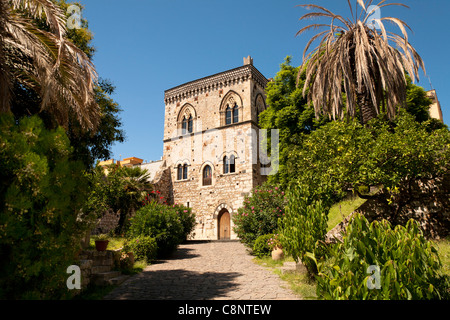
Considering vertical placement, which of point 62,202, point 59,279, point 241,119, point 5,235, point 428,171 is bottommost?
point 59,279

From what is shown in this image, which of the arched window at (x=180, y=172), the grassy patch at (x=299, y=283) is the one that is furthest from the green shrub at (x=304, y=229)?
the arched window at (x=180, y=172)

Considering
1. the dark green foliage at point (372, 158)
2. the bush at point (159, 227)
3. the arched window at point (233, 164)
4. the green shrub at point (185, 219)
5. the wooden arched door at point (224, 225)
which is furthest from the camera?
the arched window at point (233, 164)

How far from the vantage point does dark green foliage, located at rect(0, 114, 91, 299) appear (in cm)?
337

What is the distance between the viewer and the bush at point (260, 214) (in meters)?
11.9

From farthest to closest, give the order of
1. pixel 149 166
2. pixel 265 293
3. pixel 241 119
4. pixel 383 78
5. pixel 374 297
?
pixel 149 166
pixel 241 119
pixel 383 78
pixel 265 293
pixel 374 297

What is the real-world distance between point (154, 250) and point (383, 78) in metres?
10.2

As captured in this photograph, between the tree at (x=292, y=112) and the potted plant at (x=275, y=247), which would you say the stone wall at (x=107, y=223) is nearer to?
the tree at (x=292, y=112)

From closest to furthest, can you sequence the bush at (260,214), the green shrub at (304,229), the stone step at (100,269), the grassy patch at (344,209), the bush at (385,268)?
the bush at (385,268), the green shrub at (304,229), the stone step at (100,269), the grassy patch at (344,209), the bush at (260,214)

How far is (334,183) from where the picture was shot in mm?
7535

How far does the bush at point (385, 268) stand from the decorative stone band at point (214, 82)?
1985 centimetres

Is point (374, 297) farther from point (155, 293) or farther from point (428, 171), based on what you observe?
point (428, 171)

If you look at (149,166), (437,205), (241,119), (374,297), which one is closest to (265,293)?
(374,297)

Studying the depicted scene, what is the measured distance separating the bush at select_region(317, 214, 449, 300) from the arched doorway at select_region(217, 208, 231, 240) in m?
18.1

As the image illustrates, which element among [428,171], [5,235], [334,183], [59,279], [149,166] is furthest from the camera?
[149,166]
